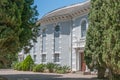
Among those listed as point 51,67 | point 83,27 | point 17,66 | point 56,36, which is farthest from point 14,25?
point 17,66

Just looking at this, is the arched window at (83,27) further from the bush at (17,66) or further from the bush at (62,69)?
the bush at (17,66)

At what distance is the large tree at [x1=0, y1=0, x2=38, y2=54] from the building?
1430 centimetres

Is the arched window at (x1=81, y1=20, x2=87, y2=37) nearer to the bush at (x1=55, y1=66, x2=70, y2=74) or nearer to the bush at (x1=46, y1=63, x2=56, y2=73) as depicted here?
the bush at (x1=55, y1=66, x2=70, y2=74)

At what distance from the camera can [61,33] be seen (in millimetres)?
41781

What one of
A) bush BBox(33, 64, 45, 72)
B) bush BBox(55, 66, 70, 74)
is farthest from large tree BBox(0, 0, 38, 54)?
bush BBox(33, 64, 45, 72)

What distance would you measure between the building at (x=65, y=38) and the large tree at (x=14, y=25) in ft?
46.9

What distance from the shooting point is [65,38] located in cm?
4091

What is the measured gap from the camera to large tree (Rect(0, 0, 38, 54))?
1969cm

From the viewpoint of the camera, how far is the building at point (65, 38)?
37.7 metres

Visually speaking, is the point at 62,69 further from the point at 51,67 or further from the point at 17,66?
the point at 17,66

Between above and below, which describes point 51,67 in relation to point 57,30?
below

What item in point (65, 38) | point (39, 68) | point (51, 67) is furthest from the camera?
point (39, 68)

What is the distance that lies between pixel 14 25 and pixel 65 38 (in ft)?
69.3

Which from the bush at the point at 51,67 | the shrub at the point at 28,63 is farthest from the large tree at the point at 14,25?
the shrub at the point at 28,63
